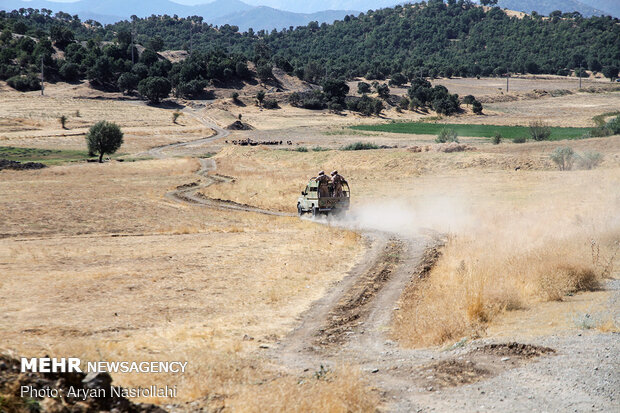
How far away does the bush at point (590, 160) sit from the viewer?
48250mm

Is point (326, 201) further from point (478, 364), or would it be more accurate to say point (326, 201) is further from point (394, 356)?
point (478, 364)

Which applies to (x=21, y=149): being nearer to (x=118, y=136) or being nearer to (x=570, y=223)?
(x=118, y=136)

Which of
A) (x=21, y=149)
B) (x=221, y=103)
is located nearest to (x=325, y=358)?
(x=21, y=149)

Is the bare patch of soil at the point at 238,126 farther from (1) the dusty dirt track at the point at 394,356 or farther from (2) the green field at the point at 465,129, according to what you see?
(1) the dusty dirt track at the point at 394,356

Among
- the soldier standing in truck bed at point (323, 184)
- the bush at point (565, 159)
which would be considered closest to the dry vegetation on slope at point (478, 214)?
the bush at point (565, 159)

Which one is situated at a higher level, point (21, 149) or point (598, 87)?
point (598, 87)

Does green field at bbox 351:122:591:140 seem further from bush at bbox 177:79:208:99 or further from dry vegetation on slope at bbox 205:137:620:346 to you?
bush at bbox 177:79:208:99

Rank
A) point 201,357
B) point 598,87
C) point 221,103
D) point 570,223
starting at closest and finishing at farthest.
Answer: point 201,357 < point 570,223 < point 221,103 < point 598,87

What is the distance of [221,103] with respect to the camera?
149m

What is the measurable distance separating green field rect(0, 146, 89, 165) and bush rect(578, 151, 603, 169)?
58960 mm

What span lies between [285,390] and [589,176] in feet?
120

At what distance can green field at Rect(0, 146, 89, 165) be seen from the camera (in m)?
76.9

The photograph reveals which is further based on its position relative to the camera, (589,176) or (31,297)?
(589,176)

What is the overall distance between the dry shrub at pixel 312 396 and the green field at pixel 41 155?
7059cm
